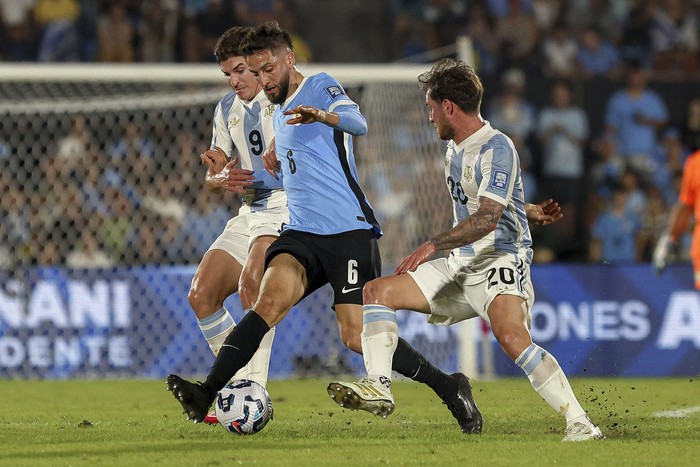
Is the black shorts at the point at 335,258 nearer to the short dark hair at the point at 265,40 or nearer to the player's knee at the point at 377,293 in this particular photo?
the player's knee at the point at 377,293

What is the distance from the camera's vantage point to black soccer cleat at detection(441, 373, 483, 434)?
6559 millimetres

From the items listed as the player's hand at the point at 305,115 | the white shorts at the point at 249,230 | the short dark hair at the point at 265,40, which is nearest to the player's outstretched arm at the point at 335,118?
the player's hand at the point at 305,115

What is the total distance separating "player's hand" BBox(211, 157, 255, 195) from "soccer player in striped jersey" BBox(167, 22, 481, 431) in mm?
275

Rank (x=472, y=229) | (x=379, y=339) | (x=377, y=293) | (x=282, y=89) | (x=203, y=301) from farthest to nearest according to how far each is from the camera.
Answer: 1. (x=203, y=301)
2. (x=282, y=89)
3. (x=377, y=293)
4. (x=379, y=339)
5. (x=472, y=229)

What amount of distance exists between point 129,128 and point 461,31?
18.0 feet

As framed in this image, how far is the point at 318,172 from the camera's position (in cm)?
652

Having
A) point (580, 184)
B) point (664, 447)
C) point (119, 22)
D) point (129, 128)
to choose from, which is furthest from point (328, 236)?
point (119, 22)

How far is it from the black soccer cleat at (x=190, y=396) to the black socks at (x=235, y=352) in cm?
7

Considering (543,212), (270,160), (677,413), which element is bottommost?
(677,413)

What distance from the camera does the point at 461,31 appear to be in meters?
16.3

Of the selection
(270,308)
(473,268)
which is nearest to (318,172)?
(270,308)

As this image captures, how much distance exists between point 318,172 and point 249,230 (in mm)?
918

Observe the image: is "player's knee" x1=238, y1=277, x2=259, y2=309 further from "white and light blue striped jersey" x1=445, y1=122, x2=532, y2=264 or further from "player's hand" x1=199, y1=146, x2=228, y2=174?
"white and light blue striped jersey" x1=445, y1=122, x2=532, y2=264

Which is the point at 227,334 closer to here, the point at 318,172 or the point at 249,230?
the point at 249,230
